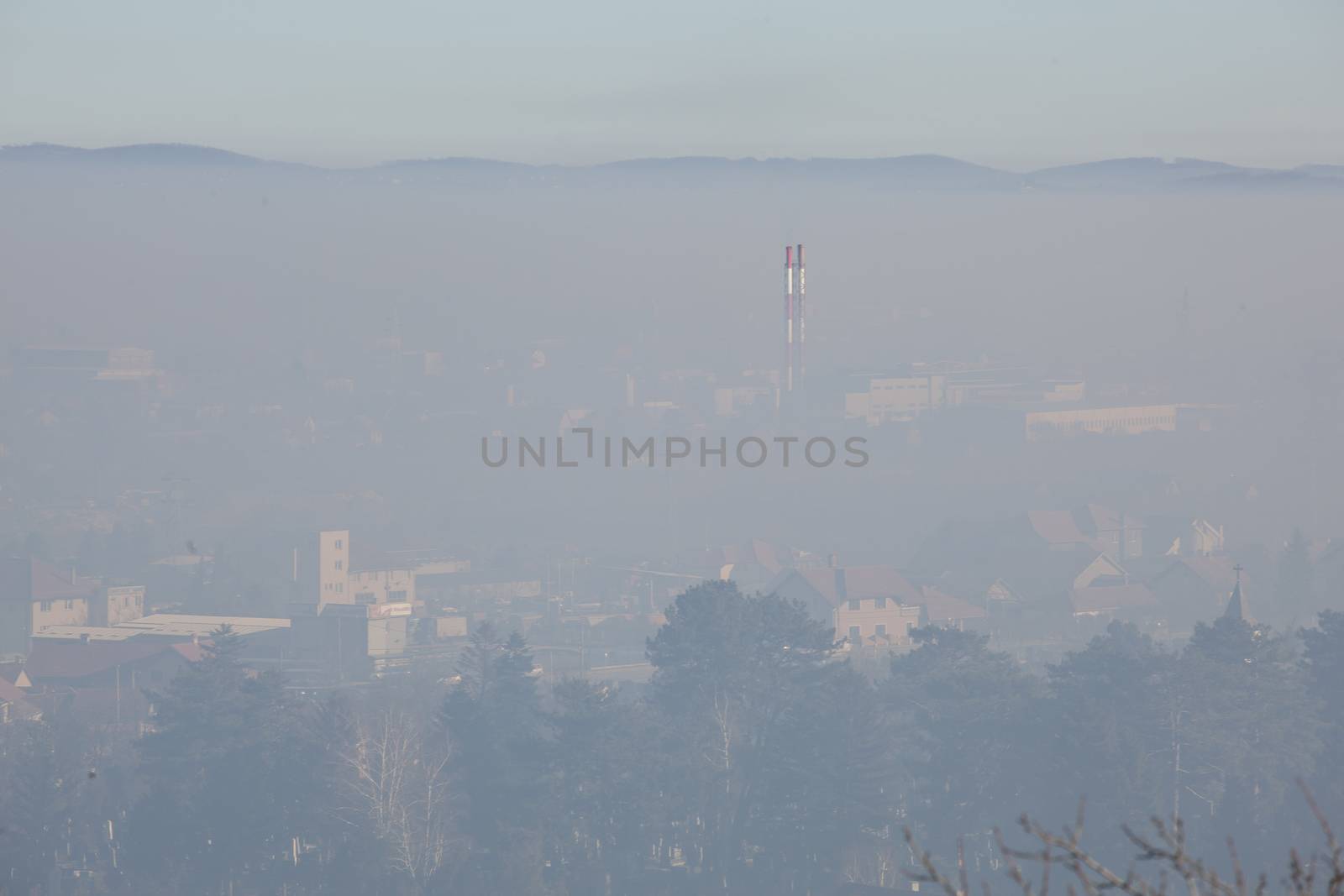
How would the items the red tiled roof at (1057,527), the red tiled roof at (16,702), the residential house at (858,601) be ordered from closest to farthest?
1. the red tiled roof at (16,702)
2. the residential house at (858,601)
3. the red tiled roof at (1057,527)

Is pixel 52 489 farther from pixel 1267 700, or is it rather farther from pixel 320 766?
pixel 1267 700

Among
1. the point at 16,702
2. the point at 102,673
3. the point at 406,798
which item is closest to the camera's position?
the point at 406,798

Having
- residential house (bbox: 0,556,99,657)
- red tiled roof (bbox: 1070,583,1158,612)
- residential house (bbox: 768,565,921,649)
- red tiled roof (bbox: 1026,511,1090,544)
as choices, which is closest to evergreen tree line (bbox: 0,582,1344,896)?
residential house (bbox: 768,565,921,649)

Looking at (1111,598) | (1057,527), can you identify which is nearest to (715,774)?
(1111,598)

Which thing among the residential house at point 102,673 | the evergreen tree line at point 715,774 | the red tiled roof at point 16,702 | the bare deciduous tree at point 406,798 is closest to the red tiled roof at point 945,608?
the residential house at point 102,673

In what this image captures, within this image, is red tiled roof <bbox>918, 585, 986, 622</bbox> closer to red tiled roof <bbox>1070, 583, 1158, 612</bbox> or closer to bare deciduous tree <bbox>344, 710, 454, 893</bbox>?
red tiled roof <bbox>1070, 583, 1158, 612</bbox>

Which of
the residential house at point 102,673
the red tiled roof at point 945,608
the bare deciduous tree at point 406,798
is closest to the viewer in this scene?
the bare deciduous tree at point 406,798

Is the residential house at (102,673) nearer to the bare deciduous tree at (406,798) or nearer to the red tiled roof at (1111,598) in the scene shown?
the bare deciduous tree at (406,798)

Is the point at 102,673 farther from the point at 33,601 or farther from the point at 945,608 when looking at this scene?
the point at 945,608
